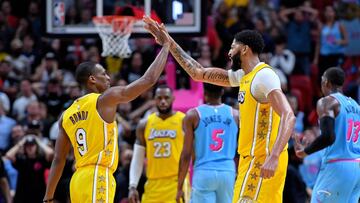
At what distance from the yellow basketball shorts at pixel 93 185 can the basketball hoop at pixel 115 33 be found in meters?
4.57

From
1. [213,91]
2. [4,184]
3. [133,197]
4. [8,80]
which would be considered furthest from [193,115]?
[8,80]

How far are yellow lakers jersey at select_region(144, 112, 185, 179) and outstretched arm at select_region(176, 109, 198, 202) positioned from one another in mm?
661

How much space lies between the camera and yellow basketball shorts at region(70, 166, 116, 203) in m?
8.39

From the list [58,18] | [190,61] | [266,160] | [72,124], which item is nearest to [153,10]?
[58,18]

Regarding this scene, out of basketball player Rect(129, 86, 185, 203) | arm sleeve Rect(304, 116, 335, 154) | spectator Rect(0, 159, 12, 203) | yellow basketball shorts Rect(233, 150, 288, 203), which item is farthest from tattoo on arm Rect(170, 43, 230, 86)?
spectator Rect(0, 159, 12, 203)

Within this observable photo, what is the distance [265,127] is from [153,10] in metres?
5.51

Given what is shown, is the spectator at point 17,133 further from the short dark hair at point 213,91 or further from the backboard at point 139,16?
the short dark hair at point 213,91

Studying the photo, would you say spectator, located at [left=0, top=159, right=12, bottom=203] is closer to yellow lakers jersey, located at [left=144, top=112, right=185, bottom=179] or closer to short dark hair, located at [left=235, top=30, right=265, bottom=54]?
yellow lakers jersey, located at [left=144, top=112, right=185, bottom=179]

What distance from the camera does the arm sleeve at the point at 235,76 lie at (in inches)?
347

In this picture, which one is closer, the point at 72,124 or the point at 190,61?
the point at 72,124

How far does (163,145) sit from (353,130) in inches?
114

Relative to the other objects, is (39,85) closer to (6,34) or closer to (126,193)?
(6,34)

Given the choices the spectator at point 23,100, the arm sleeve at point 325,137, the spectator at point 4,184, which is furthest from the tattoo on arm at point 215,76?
the spectator at point 23,100

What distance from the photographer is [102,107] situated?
27.6ft
